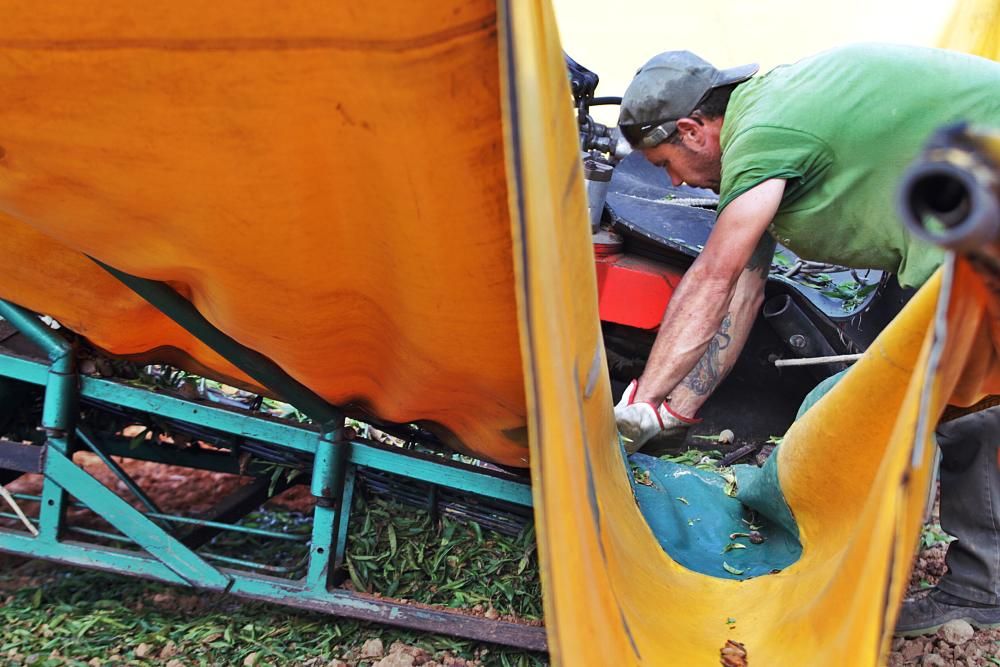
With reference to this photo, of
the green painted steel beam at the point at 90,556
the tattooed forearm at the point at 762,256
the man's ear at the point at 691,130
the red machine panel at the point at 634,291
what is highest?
the man's ear at the point at 691,130

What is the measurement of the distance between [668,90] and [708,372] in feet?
3.66

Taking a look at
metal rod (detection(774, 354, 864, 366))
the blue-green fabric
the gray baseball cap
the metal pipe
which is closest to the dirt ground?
the blue-green fabric

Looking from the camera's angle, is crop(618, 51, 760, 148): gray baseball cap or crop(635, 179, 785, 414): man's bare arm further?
crop(618, 51, 760, 148): gray baseball cap

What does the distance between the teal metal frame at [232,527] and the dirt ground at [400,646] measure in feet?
0.81

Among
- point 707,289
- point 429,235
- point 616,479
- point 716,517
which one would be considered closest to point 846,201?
point 707,289

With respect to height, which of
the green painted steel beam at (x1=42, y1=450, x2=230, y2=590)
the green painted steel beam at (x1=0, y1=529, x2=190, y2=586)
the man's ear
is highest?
the man's ear

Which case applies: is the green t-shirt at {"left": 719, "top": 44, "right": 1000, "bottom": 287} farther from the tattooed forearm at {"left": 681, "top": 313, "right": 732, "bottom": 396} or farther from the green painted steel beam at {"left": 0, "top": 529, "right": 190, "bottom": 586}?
the green painted steel beam at {"left": 0, "top": 529, "right": 190, "bottom": 586}

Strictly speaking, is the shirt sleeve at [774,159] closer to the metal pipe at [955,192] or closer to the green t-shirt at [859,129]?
the green t-shirt at [859,129]

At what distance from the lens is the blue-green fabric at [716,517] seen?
93.7 inches

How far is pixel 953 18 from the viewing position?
177 inches

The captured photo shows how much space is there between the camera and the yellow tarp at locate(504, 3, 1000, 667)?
3.65ft

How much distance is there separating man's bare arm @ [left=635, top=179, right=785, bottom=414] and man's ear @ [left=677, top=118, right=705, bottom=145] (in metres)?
0.53

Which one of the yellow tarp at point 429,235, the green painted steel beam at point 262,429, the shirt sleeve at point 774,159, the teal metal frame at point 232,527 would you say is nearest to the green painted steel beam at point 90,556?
the teal metal frame at point 232,527

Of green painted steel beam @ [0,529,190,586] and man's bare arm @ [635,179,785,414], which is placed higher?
man's bare arm @ [635,179,785,414]
